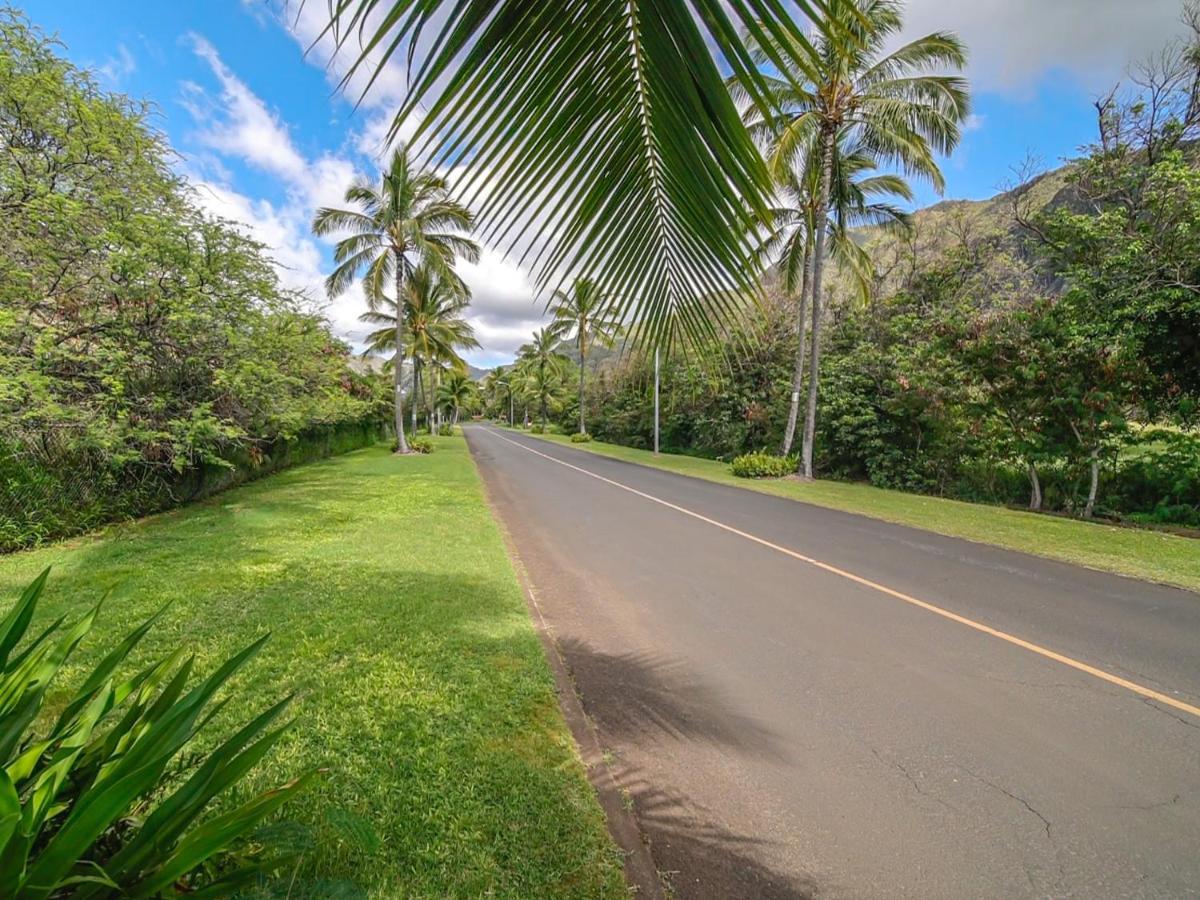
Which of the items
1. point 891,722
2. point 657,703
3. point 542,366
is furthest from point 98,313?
point 542,366

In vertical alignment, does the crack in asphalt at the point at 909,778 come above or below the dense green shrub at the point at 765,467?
below

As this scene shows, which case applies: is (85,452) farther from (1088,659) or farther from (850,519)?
(850,519)

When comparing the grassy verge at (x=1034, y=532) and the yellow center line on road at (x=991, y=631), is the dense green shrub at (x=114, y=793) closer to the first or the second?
the yellow center line on road at (x=991, y=631)

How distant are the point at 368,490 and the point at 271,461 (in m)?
5.46

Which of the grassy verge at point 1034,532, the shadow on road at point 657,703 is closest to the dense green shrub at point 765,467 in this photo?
the grassy verge at point 1034,532

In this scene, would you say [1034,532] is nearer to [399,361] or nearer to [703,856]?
[703,856]

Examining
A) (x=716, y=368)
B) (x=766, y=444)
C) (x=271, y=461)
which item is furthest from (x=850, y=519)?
(x=271, y=461)

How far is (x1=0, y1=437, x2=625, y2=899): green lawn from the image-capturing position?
208cm

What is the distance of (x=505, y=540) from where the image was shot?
25.8ft

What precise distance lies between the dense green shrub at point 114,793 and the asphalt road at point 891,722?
1821 mm

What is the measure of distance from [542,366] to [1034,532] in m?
47.1

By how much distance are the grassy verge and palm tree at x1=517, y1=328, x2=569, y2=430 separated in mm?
36712

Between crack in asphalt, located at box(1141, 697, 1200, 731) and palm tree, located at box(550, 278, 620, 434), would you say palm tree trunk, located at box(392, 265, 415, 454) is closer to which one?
palm tree, located at box(550, 278, 620, 434)

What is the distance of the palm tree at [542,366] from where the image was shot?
4991cm
